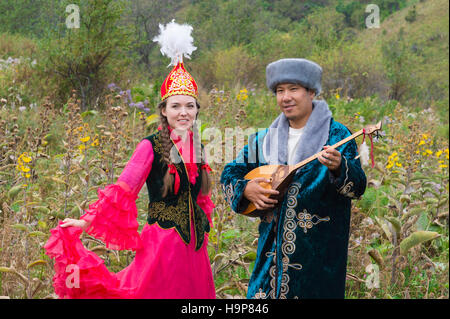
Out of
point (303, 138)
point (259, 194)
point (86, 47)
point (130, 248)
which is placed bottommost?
point (130, 248)

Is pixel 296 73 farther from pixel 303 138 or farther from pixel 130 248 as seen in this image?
pixel 130 248

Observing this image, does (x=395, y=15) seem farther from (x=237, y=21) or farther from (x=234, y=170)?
(x=234, y=170)

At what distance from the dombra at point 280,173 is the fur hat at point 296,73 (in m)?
0.33

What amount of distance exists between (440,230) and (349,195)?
7.09 feet

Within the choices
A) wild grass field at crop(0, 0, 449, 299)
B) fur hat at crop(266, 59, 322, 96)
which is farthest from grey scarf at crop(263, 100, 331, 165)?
wild grass field at crop(0, 0, 449, 299)

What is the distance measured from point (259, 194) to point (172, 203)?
428mm

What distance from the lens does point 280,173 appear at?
6.73 ft

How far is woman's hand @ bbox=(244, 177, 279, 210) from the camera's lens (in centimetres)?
204

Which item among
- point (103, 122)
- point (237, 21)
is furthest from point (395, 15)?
point (103, 122)

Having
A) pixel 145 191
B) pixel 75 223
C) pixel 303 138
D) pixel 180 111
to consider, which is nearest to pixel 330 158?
pixel 303 138

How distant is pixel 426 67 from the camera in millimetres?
20953

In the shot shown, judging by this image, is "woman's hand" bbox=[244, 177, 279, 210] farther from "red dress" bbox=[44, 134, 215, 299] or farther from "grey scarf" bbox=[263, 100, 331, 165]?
"red dress" bbox=[44, 134, 215, 299]

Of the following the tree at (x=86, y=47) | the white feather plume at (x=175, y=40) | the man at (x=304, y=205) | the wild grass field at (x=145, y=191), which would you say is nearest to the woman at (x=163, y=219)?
the white feather plume at (x=175, y=40)

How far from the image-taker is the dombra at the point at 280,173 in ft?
6.26
